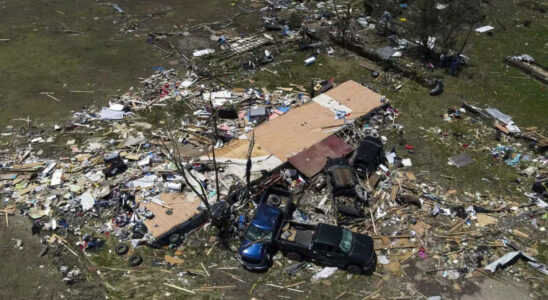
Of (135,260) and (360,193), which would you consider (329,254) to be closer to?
(360,193)

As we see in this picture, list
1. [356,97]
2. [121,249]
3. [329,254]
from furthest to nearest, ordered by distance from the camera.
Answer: [356,97]
[121,249]
[329,254]

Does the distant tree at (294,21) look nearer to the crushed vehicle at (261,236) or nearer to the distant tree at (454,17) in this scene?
the distant tree at (454,17)

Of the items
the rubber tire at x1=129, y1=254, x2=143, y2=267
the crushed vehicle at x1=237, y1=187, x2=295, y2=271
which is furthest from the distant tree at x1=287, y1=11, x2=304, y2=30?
the rubber tire at x1=129, y1=254, x2=143, y2=267

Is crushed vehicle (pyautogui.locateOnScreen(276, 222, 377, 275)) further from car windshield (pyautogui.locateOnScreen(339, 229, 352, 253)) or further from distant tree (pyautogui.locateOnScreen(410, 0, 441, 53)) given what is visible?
distant tree (pyautogui.locateOnScreen(410, 0, 441, 53))

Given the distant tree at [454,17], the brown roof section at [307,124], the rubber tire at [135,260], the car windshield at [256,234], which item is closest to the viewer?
the car windshield at [256,234]

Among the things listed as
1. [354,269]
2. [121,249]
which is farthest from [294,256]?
[121,249]

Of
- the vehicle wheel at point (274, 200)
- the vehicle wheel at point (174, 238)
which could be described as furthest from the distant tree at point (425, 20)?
the vehicle wheel at point (174, 238)

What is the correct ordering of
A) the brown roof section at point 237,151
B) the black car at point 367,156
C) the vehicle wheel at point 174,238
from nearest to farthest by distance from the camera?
the vehicle wheel at point 174,238 → the black car at point 367,156 → the brown roof section at point 237,151

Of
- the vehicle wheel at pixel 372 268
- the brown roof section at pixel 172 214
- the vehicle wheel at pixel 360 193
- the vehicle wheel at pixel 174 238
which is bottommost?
the vehicle wheel at pixel 372 268
